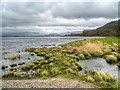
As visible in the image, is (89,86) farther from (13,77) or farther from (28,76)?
(13,77)

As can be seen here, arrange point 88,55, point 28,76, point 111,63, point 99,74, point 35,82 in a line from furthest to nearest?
point 88,55
point 111,63
point 28,76
point 99,74
point 35,82

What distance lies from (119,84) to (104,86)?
1.63 meters

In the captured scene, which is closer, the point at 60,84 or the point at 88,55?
the point at 60,84

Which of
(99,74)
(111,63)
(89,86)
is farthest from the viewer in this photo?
(111,63)

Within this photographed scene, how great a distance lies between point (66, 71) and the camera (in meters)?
26.1

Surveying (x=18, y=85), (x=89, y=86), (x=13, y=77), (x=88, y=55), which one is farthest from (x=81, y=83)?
(x=88, y=55)

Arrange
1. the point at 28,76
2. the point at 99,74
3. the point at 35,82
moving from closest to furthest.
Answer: the point at 35,82
the point at 99,74
the point at 28,76

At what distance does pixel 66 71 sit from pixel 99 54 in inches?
785

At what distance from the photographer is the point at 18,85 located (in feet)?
67.7

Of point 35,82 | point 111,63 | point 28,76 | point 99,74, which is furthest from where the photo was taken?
point 111,63

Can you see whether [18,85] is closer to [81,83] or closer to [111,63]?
[81,83]

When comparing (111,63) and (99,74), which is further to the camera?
(111,63)

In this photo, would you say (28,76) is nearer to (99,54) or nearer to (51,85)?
(51,85)

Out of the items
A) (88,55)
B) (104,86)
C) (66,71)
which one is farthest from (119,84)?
(88,55)
